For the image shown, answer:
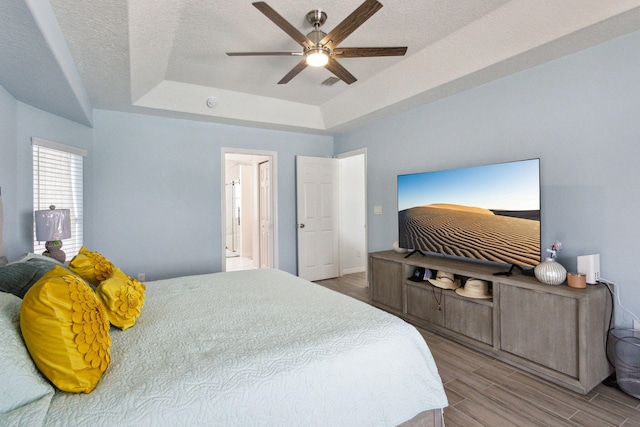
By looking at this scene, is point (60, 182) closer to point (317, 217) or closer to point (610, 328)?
point (317, 217)

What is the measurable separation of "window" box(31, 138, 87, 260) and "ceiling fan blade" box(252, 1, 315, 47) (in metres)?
2.38

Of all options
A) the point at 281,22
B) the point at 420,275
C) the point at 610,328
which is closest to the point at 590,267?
the point at 610,328

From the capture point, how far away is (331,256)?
17.2 ft

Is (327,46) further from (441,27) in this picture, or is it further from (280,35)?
(441,27)

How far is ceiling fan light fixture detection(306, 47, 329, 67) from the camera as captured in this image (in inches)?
87.1

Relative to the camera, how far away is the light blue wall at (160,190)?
12.4ft

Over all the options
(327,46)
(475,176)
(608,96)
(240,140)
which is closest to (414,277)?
(475,176)

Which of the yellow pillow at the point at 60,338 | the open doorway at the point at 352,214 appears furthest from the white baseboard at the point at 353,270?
the yellow pillow at the point at 60,338

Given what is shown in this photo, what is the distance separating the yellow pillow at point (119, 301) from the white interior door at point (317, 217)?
11.1 feet

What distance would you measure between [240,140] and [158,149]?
3.58 feet

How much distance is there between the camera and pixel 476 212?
288cm

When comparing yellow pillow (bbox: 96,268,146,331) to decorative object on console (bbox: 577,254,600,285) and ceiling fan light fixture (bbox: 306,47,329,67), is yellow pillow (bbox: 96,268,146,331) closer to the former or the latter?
ceiling fan light fixture (bbox: 306,47,329,67)

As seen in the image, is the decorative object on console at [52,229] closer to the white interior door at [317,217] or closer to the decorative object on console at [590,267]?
the white interior door at [317,217]

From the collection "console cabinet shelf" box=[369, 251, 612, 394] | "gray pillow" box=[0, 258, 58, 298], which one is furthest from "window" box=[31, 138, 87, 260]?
"console cabinet shelf" box=[369, 251, 612, 394]
